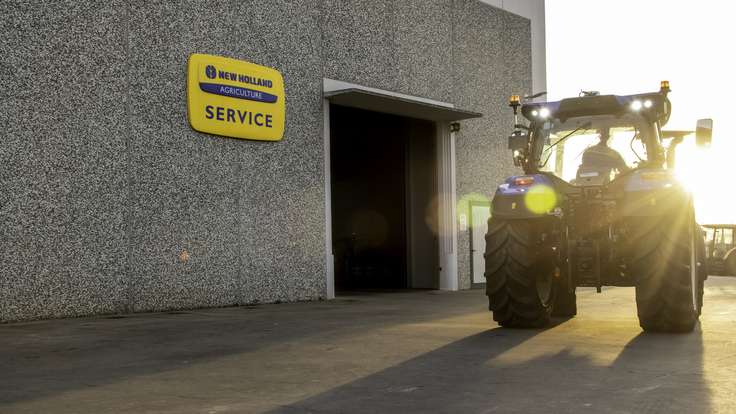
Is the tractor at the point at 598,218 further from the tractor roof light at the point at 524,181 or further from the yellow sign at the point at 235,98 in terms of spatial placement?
the yellow sign at the point at 235,98

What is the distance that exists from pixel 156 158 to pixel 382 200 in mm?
7656

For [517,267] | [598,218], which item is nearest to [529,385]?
[517,267]

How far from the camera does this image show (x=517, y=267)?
7.06 m

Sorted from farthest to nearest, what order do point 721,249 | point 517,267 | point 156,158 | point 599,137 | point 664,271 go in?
point 721,249 < point 156,158 < point 599,137 < point 517,267 < point 664,271

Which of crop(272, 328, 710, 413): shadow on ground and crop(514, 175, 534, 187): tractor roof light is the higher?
crop(514, 175, 534, 187): tractor roof light

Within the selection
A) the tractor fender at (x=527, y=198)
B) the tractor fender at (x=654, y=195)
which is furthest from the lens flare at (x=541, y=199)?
the tractor fender at (x=654, y=195)

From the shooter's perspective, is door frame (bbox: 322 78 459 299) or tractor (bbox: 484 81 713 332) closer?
tractor (bbox: 484 81 713 332)

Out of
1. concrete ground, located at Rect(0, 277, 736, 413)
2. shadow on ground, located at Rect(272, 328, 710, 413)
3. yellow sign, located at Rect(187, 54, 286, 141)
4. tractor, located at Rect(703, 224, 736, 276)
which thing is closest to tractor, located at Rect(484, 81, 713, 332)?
concrete ground, located at Rect(0, 277, 736, 413)

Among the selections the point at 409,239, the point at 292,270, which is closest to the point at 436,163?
the point at 409,239

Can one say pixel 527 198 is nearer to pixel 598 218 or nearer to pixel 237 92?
pixel 598 218

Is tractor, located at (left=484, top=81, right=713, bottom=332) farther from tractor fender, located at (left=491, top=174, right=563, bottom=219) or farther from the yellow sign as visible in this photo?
the yellow sign

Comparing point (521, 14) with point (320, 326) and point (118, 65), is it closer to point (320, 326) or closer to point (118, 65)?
point (118, 65)

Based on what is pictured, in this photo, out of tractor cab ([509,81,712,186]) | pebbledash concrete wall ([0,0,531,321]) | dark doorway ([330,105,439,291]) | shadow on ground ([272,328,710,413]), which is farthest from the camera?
dark doorway ([330,105,439,291])

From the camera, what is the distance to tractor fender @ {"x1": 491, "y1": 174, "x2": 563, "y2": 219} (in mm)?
6941
